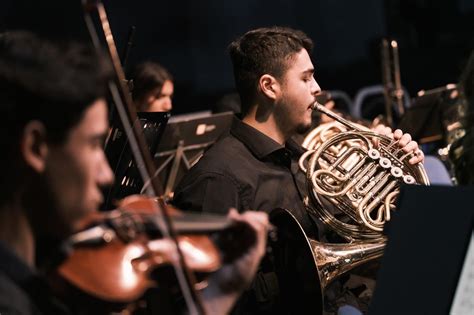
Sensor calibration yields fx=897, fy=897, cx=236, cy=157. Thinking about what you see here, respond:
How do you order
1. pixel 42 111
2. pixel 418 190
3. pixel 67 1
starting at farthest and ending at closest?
pixel 67 1
pixel 418 190
pixel 42 111

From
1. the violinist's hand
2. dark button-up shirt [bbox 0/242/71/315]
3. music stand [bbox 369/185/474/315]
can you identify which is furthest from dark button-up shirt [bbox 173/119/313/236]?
dark button-up shirt [bbox 0/242/71/315]

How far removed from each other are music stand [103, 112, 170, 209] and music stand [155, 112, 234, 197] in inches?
39.4

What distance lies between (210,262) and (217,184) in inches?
42.7

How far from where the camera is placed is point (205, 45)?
24.5 ft

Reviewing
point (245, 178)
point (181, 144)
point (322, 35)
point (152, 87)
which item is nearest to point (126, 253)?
point (245, 178)

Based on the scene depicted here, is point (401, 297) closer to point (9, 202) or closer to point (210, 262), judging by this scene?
point (210, 262)

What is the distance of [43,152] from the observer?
140 centimetres

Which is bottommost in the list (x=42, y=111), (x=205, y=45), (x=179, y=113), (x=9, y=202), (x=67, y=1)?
(x=179, y=113)

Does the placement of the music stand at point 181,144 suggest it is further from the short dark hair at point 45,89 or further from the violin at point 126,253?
the short dark hair at point 45,89

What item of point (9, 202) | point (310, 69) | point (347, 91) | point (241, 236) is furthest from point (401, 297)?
point (347, 91)

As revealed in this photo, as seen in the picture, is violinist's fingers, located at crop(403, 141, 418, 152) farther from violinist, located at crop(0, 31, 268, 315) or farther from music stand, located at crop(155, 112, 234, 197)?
violinist, located at crop(0, 31, 268, 315)

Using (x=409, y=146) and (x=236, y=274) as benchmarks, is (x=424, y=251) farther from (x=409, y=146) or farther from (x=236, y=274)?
(x=409, y=146)

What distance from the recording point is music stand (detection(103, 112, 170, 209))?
2.59 meters

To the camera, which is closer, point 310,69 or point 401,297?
point 401,297
